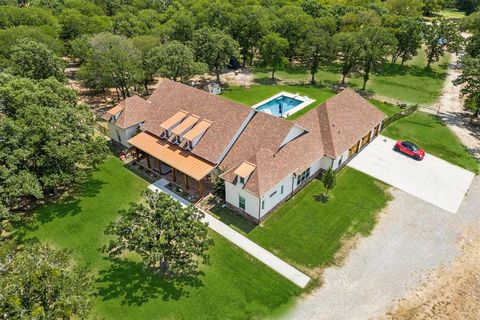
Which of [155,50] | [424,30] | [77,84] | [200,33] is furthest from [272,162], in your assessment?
[424,30]

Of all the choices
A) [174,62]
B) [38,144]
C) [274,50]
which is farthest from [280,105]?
[38,144]

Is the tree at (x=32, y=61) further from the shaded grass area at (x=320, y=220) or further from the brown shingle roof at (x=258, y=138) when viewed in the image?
the shaded grass area at (x=320, y=220)

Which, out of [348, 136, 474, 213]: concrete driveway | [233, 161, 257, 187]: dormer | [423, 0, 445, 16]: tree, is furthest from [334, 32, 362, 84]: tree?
[423, 0, 445, 16]: tree

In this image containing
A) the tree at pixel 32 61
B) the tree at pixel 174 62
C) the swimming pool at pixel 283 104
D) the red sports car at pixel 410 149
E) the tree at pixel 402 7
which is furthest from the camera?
the tree at pixel 402 7

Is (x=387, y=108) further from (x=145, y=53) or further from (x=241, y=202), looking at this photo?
(x=145, y=53)

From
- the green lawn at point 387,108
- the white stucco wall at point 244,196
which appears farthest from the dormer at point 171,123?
the green lawn at point 387,108

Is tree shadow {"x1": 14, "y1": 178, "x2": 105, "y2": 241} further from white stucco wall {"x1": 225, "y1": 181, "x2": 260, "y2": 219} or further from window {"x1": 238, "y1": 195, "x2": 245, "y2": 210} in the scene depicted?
window {"x1": 238, "y1": 195, "x2": 245, "y2": 210}
